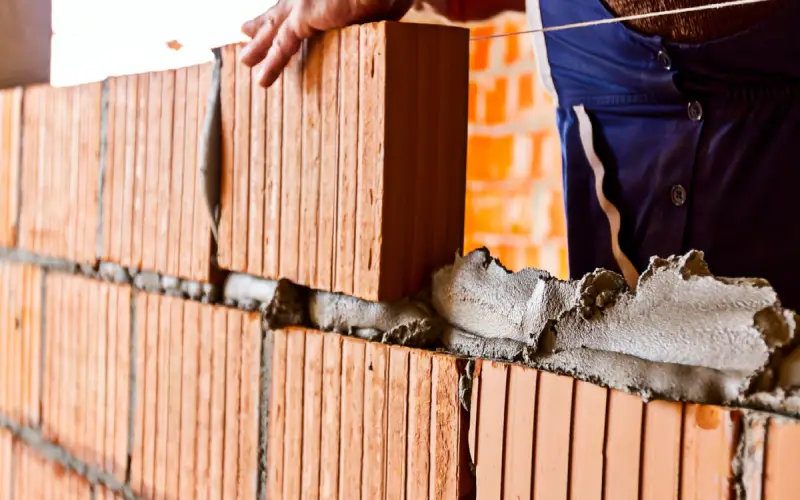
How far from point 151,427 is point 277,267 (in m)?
0.50

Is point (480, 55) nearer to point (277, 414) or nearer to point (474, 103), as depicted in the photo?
point (474, 103)

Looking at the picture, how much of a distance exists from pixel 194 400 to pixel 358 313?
448mm

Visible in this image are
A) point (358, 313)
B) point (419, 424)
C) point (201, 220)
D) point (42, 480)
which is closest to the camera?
point (419, 424)

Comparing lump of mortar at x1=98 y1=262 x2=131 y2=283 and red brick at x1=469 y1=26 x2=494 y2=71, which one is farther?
red brick at x1=469 y1=26 x2=494 y2=71

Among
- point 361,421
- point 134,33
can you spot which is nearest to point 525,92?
point 134,33

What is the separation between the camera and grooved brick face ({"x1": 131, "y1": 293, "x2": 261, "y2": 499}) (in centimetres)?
138

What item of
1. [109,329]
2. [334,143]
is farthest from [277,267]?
[109,329]

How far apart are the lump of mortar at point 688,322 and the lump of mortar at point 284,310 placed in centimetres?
47

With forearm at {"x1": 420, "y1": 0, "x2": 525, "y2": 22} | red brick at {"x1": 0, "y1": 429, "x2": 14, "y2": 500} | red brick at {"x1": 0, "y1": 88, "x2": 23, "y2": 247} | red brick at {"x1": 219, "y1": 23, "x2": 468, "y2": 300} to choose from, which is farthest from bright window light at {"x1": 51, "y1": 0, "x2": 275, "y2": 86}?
red brick at {"x1": 219, "y1": 23, "x2": 468, "y2": 300}

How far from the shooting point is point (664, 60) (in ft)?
5.83

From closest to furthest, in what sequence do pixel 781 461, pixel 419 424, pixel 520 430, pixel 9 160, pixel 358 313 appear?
pixel 781 461
pixel 520 430
pixel 419 424
pixel 358 313
pixel 9 160

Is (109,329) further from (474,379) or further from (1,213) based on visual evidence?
(474,379)

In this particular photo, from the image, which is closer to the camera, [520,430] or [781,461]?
[781,461]

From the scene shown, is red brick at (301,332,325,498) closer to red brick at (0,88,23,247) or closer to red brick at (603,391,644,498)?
red brick at (603,391,644,498)
